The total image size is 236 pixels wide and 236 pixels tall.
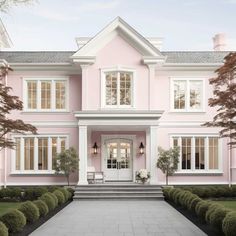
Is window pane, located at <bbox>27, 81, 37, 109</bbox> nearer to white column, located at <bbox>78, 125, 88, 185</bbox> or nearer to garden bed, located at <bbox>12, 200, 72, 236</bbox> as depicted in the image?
white column, located at <bbox>78, 125, 88, 185</bbox>

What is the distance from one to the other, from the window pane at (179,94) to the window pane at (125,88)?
9.41ft

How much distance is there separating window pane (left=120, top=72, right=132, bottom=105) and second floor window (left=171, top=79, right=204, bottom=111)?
105 inches

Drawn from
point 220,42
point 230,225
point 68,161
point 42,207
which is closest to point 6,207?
point 42,207

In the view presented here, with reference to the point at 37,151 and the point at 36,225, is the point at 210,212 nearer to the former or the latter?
the point at 36,225

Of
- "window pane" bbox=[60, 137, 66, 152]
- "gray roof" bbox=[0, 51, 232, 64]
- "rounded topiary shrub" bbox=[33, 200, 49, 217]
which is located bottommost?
"rounded topiary shrub" bbox=[33, 200, 49, 217]

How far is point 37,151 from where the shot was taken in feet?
81.8

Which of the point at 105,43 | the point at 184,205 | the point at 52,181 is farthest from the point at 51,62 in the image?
the point at 184,205

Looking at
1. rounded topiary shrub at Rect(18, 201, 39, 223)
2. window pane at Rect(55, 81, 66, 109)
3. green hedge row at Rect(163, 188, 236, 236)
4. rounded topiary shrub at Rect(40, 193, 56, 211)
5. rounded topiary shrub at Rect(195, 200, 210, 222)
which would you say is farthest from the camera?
window pane at Rect(55, 81, 66, 109)

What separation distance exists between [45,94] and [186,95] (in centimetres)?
793

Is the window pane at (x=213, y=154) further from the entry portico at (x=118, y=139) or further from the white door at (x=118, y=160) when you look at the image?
the white door at (x=118, y=160)

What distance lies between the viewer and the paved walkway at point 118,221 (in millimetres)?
11508

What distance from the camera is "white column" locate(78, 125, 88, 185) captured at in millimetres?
22797

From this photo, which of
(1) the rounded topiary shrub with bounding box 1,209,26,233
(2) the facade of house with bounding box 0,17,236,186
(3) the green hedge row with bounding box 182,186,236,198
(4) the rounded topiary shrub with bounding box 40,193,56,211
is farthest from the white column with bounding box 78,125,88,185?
(1) the rounded topiary shrub with bounding box 1,209,26,233

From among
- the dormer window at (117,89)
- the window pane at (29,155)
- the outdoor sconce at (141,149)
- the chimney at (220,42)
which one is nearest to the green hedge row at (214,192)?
the outdoor sconce at (141,149)
